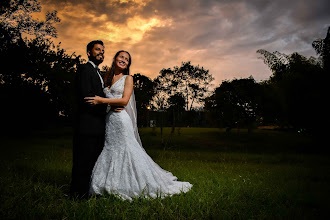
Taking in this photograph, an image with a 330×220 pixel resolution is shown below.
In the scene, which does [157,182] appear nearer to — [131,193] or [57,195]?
[131,193]

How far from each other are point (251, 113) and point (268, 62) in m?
10.6

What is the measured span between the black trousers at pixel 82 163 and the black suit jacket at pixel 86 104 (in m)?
0.13

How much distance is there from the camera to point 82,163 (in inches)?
131

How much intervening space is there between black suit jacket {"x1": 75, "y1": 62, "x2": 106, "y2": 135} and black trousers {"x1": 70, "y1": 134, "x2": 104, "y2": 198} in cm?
13

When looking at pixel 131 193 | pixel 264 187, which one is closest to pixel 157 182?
pixel 131 193

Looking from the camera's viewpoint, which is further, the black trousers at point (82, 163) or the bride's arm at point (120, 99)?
the black trousers at point (82, 163)

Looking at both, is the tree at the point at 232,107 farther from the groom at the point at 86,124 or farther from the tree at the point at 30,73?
the groom at the point at 86,124

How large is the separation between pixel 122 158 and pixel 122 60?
1697 millimetres

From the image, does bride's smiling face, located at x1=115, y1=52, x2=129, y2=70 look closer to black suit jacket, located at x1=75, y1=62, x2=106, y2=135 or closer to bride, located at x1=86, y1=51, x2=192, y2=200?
bride, located at x1=86, y1=51, x2=192, y2=200

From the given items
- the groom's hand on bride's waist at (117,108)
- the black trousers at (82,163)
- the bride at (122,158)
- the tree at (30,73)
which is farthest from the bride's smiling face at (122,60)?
the tree at (30,73)

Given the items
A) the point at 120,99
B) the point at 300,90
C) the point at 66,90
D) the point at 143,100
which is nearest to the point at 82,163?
the point at 120,99

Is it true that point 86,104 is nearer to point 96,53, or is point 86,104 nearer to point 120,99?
point 120,99

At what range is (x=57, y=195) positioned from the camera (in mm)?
3557

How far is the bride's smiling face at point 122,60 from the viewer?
3641 mm
